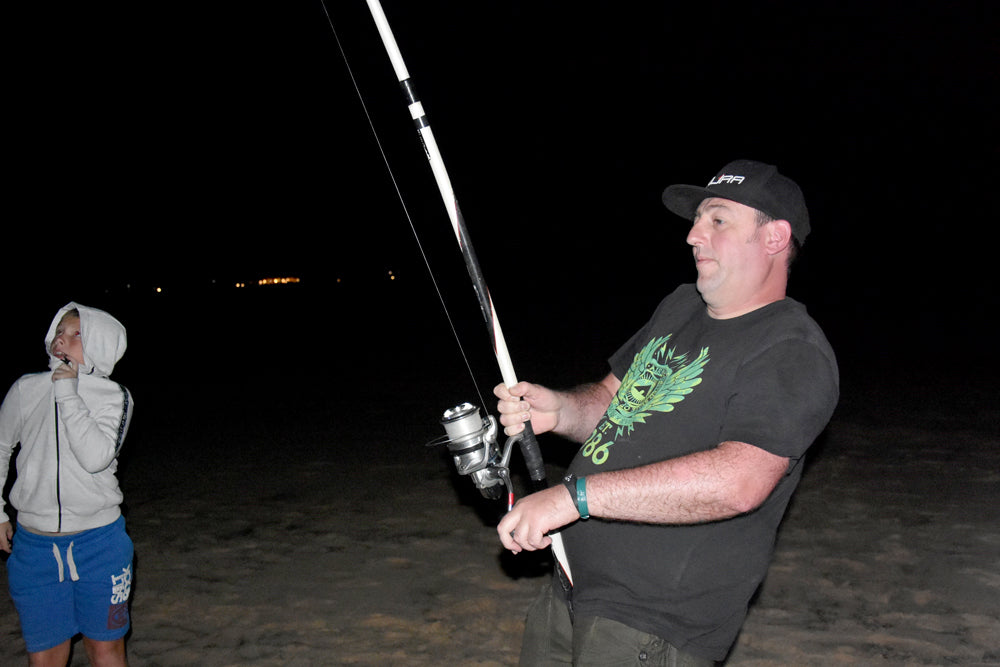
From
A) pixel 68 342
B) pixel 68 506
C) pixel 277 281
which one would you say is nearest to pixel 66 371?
pixel 68 342

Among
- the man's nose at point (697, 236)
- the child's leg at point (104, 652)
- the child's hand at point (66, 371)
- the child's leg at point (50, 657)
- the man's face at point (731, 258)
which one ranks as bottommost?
the child's leg at point (104, 652)

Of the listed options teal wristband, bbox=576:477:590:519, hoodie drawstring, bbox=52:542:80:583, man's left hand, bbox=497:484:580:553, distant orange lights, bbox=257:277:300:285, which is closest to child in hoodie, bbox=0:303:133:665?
hoodie drawstring, bbox=52:542:80:583

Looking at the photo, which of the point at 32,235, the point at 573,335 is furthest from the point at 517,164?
the point at 573,335

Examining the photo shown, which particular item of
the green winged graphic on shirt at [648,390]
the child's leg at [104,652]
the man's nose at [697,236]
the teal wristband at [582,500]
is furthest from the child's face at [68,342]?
the man's nose at [697,236]

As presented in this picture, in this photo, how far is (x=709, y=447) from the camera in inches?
85.4

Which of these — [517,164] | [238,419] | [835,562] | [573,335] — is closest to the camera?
[835,562]

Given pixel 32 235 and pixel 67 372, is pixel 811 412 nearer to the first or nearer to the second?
pixel 67 372

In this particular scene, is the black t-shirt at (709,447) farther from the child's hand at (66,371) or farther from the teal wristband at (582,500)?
the child's hand at (66,371)

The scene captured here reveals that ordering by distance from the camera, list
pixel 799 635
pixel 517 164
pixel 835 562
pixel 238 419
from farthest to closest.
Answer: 1. pixel 517 164
2. pixel 238 419
3. pixel 835 562
4. pixel 799 635

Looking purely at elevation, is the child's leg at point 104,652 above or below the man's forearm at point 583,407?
below

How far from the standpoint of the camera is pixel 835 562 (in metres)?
5.29

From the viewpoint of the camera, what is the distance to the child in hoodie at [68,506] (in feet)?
10.7

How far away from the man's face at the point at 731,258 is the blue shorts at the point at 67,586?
2.71 meters

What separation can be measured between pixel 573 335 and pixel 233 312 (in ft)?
59.6
